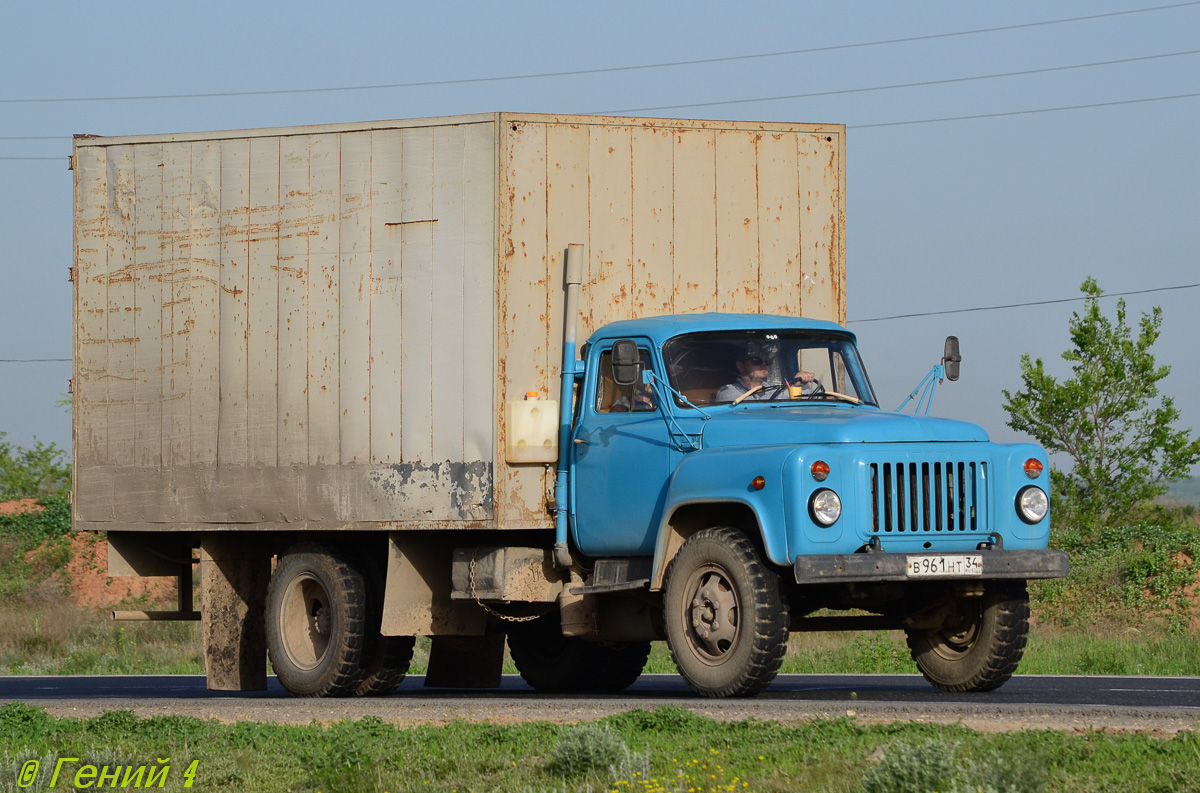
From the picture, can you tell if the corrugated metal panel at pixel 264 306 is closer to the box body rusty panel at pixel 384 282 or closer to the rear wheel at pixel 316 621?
the box body rusty panel at pixel 384 282

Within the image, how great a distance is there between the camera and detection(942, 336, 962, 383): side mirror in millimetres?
12453

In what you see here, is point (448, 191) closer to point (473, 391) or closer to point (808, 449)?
point (473, 391)

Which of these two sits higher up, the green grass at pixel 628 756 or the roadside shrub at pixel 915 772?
the roadside shrub at pixel 915 772

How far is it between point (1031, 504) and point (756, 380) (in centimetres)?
211

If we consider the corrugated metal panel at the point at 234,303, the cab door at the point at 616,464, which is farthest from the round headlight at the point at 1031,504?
the corrugated metal panel at the point at 234,303

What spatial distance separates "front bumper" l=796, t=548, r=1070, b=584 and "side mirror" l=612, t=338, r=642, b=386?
75.3 inches

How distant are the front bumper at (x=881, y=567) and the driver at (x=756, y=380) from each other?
1901 mm

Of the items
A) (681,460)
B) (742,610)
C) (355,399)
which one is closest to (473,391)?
(355,399)

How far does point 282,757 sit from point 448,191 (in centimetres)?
540

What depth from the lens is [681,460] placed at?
438 inches

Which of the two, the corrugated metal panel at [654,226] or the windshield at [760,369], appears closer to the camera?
the windshield at [760,369]

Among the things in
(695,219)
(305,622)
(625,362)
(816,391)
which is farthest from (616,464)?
(305,622)

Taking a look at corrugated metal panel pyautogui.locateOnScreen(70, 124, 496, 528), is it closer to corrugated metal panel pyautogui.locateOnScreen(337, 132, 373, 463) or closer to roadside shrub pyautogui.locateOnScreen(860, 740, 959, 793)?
corrugated metal panel pyautogui.locateOnScreen(337, 132, 373, 463)

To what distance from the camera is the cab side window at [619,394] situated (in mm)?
11656
